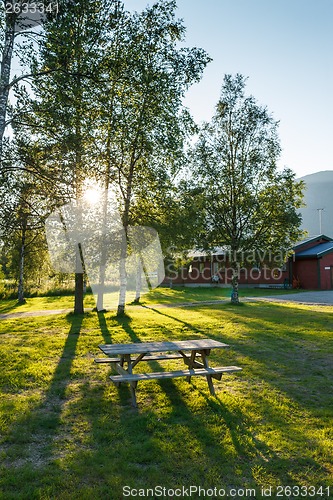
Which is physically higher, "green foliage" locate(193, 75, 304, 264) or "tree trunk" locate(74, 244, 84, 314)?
"green foliage" locate(193, 75, 304, 264)

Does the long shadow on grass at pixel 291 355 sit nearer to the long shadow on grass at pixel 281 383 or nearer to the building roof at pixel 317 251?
the long shadow on grass at pixel 281 383

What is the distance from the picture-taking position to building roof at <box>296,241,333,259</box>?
33.5 meters

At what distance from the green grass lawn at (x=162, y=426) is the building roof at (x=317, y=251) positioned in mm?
26571

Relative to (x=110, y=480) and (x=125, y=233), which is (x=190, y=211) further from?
(x=110, y=480)

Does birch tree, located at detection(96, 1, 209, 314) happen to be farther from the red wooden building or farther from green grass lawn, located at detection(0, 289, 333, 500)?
the red wooden building

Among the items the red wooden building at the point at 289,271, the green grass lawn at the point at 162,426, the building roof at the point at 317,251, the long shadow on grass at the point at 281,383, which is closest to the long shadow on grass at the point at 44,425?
the green grass lawn at the point at 162,426

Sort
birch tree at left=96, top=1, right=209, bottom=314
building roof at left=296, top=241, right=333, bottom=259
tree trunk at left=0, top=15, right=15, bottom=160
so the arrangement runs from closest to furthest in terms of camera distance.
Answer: tree trunk at left=0, top=15, right=15, bottom=160, birch tree at left=96, top=1, right=209, bottom=314, building roof at left=296, top=241, right=333, bottom=259

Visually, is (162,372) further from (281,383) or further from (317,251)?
(317,251)

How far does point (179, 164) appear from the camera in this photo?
574 inches

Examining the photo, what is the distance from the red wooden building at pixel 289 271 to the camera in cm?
3409

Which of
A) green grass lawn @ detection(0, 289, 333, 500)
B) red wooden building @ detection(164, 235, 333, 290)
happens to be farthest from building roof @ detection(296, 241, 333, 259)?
green grass lawn @ detection(0, 289, 333, 500)

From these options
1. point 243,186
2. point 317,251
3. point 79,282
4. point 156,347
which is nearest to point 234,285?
point 243,186

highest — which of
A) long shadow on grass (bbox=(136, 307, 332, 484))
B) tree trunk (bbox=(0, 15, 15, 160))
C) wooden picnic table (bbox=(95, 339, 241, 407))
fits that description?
tree trunk (bbox=(0, 15, 15, 160))

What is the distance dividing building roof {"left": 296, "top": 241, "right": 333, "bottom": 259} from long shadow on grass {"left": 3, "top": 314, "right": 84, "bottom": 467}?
31.0 meters
